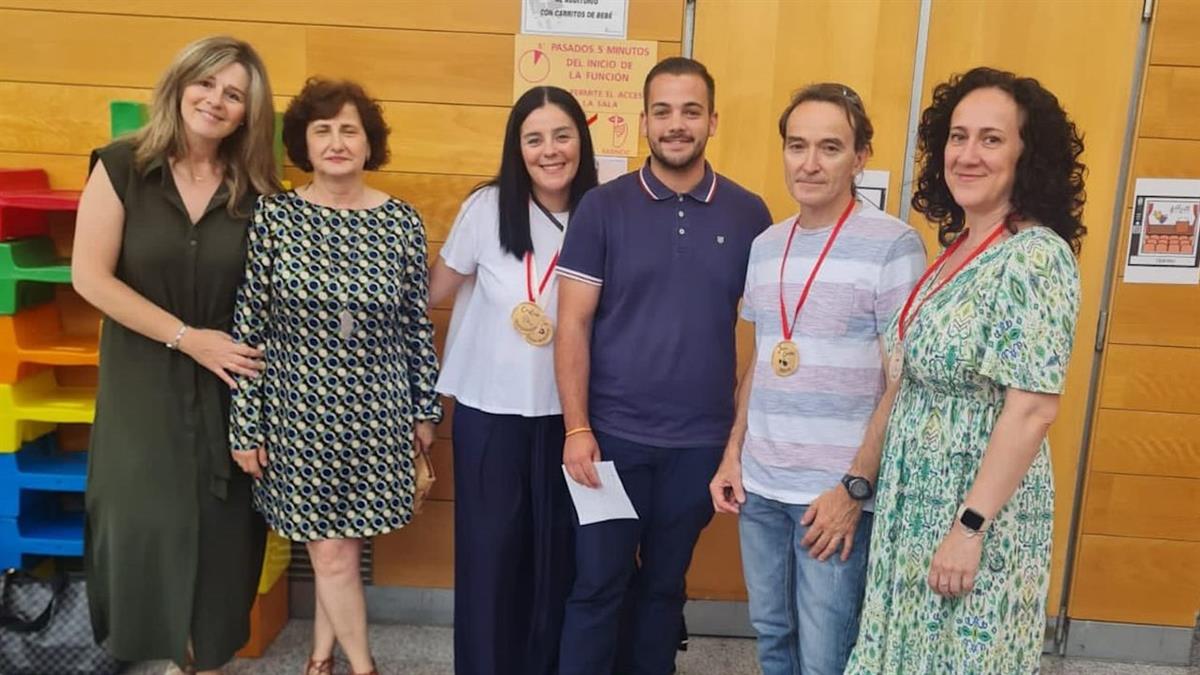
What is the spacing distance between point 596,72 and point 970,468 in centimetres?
154

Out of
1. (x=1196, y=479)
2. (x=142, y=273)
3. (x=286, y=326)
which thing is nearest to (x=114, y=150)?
(x=142, y=273)

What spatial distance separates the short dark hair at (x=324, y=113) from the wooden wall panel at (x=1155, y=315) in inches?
83.9

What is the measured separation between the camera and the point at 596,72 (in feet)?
7.79

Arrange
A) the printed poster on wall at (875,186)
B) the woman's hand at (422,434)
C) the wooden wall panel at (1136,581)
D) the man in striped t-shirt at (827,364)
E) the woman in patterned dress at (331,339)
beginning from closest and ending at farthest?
the man in striped t-shirt at (827,364) < the woman in patterned dress at (331,339) < the woman's hand at (422,434) < the printed poster on wall at (875,186) < the wooden wall panel at (1136,581)

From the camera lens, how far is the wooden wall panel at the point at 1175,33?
7.53 ft

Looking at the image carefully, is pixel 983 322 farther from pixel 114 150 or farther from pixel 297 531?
pixel 114 150

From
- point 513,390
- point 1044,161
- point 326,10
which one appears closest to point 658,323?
point 513,390

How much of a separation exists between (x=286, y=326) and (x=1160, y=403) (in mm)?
2468

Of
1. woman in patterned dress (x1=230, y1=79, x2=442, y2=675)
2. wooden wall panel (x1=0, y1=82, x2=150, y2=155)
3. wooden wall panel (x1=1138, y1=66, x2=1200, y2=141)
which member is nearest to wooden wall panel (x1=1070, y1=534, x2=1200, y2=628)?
wooden wall panel (x1=1138, y1=66, x2=1200, y2=141)

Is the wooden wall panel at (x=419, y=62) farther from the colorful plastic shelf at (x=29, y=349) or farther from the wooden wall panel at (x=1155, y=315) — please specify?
the wooden wall panel at (x=1155, y=315)

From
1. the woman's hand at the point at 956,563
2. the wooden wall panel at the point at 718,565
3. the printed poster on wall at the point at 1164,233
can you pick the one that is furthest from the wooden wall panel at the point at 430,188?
the printed poster on wall at the point at 1164,233

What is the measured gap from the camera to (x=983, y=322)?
1.29 meters

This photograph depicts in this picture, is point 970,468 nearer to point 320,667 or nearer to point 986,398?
point 986,398

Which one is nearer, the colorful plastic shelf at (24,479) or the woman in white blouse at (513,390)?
the woman in white blouse at (513,390)
